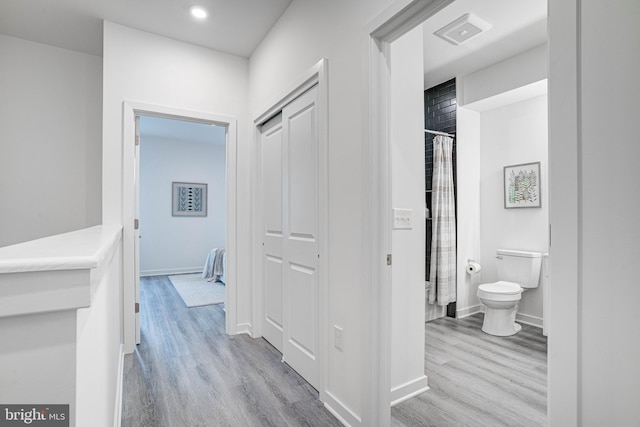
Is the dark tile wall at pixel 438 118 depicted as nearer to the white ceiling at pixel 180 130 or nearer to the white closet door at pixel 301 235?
the white closet door at pixel 301 235

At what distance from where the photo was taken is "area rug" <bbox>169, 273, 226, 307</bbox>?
4379 millimetres

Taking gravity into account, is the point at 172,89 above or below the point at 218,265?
above

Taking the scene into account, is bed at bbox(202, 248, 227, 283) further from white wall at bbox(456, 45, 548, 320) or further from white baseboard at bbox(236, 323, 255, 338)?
white wall at bbox(456, 45, 548, 320)

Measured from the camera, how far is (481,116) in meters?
3.88

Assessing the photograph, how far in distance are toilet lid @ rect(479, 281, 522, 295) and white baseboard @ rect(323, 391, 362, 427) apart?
200cm

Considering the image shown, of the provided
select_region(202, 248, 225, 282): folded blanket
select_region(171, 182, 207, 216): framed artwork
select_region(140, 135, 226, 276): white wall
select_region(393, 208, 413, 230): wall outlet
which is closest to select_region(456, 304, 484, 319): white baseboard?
select_region(393, 208, 413, 230): wall outlet

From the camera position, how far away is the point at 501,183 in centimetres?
370

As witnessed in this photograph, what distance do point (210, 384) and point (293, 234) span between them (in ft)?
3.91

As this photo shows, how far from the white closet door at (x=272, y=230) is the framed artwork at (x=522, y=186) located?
2.64 meters

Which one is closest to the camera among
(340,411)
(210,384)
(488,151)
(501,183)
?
(340,411)

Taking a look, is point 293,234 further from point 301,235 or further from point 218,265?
point 218,265

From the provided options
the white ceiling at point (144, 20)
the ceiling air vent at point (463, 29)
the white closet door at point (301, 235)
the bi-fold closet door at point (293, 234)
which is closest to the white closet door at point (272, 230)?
the bi-fold closet door at point (293, 234)

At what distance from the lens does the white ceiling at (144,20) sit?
251cm

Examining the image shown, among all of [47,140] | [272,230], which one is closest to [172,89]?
[47,140]
